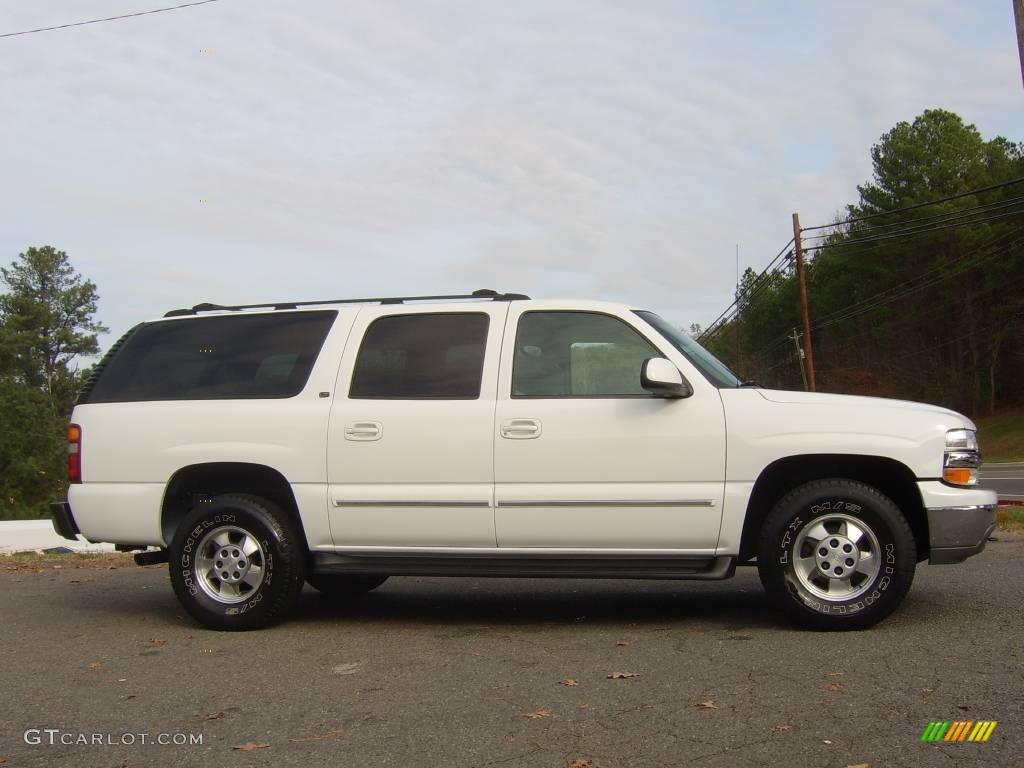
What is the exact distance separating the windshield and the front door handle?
3.13 ft

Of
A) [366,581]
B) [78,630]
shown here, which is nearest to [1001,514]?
[366,581]

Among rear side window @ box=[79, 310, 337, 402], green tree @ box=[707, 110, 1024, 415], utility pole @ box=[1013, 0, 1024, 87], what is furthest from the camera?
green tree @ box=[707, 110, 1024, 415]

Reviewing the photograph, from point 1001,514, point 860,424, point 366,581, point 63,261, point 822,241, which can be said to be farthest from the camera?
point 63,261

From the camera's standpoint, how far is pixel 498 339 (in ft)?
20.7

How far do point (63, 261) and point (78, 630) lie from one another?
7770cm

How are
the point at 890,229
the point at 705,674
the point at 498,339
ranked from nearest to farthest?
the point at 705,674, the point at 498,339, the point at 890,229

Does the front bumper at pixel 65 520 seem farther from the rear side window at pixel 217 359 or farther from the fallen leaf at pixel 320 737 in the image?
the fallen leaf at pixel 320 737

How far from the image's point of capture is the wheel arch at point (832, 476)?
5.85 m

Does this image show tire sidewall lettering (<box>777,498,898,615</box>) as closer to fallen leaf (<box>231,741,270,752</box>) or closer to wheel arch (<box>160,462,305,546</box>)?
wheel arch (<box>160,462,305,546</box>)

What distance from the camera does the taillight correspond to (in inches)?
263

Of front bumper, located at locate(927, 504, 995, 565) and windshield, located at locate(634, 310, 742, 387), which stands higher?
windshield, located at locate(634, 310, 742, 387)

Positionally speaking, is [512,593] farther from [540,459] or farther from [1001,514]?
[1001,514]

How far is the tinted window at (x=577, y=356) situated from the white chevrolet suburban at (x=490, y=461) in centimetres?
1

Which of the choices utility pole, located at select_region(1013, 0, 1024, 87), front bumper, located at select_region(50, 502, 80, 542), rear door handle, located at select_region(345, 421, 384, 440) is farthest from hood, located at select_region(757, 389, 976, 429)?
utility pole, located at select_region(1013, 0, 1024, 87)
